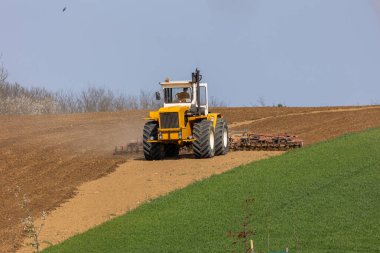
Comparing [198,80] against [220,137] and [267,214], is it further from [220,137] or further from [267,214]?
[267,214]

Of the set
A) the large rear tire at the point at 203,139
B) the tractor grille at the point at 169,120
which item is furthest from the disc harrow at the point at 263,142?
the tractor grille at the point at 169,120

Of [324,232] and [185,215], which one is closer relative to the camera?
[324,232]

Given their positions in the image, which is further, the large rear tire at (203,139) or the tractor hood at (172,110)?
the tractor hood at (172,110)

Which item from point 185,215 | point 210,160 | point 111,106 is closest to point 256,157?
point 210,160

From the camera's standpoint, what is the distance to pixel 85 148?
38469 millimetres

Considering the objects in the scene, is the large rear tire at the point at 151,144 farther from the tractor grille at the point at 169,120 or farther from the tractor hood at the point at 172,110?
the tractor grille at the point at 169,120

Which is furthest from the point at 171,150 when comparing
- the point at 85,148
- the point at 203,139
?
the point at 85,148

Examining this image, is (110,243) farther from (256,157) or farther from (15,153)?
(15,153)

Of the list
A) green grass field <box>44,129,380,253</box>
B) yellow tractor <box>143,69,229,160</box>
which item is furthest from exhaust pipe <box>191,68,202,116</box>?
green grass field <box>44,129,380,253</box>

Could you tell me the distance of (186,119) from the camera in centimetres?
3131

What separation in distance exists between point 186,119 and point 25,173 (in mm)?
6135

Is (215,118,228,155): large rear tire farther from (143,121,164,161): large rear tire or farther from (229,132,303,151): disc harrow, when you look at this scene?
(143,121,164,161): large rear tire

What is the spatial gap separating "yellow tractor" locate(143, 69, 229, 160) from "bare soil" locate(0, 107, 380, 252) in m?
0.61

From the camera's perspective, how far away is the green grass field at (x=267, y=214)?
18328 mm
